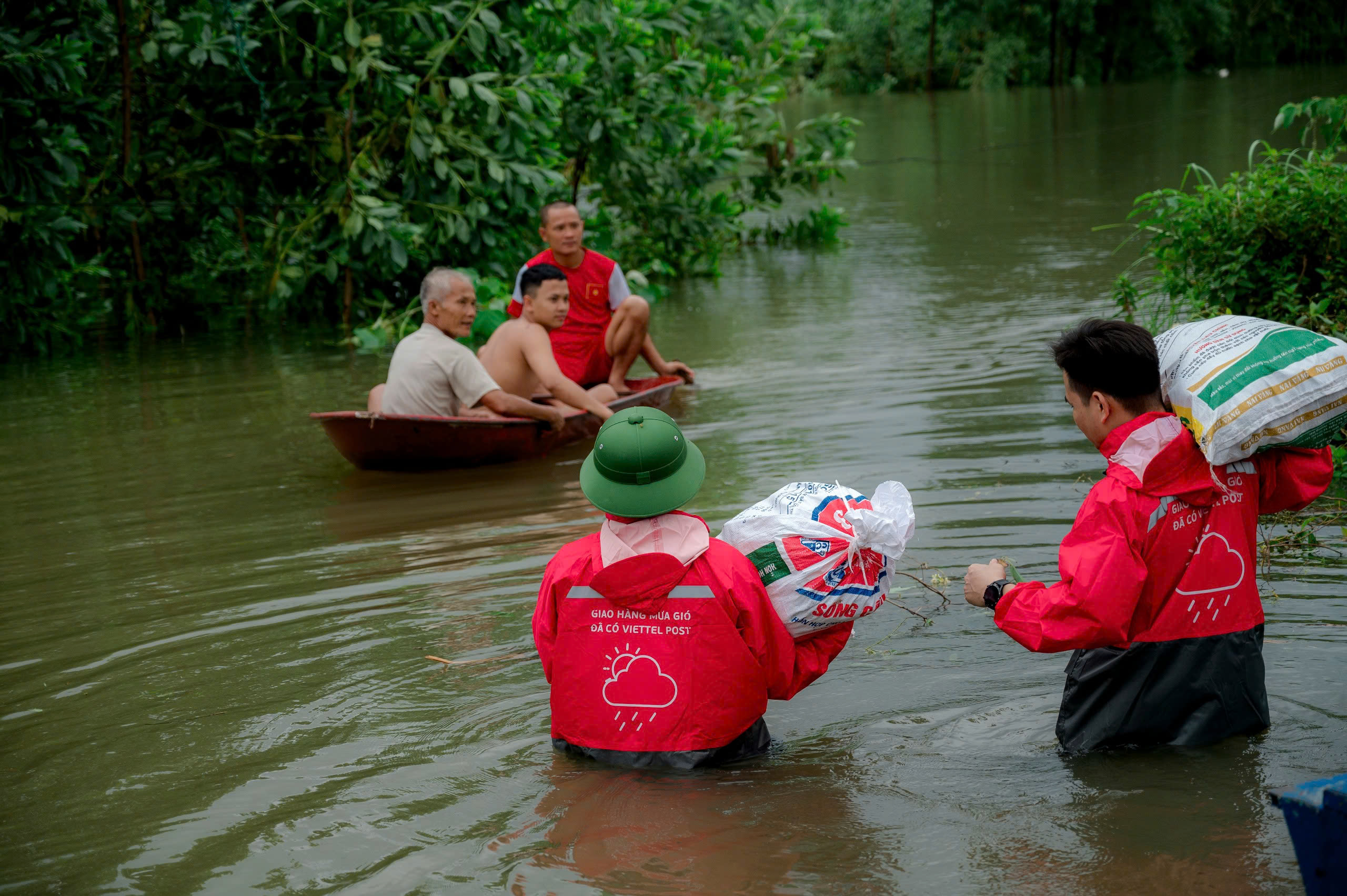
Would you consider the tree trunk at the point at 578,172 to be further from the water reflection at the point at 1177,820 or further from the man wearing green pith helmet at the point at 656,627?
the water reflection at the point at 1177,820

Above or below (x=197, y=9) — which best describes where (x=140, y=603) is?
below

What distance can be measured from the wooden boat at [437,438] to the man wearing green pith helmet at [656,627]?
11.4 ft

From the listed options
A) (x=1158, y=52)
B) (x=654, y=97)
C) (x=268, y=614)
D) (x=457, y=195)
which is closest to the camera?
(x=268, y=614)

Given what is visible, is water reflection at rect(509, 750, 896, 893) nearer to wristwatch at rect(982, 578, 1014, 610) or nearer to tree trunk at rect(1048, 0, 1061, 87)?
wristwatch at rect(982, 578, 1014, 610)

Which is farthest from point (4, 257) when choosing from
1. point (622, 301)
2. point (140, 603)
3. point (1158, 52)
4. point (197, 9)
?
point (1158, 52)

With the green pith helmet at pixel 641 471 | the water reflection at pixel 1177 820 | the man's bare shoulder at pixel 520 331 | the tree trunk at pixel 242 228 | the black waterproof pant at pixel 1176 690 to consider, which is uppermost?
the tree trunk at pixel 242 228

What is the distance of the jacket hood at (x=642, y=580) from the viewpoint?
10.5 ft

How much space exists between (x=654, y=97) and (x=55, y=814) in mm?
9605

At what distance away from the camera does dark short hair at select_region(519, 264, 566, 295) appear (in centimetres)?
757

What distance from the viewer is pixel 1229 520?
313 centimetres

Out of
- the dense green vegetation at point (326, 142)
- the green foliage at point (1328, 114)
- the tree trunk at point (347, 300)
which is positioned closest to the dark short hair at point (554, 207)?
the dense green vegetation at point (326, 142)

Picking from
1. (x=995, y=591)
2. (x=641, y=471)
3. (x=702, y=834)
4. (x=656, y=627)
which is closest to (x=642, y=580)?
(x=656, y=627)

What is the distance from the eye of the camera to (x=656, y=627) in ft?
10.8

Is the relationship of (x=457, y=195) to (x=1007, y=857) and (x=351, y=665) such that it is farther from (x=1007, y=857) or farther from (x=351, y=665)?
(x=1007, y=857)
